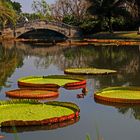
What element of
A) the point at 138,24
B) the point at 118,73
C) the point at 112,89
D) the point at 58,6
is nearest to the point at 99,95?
the point at 112,89

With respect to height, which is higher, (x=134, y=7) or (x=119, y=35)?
(x=134, y=7)

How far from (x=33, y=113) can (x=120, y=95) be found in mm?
3639

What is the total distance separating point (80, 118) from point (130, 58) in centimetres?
1886

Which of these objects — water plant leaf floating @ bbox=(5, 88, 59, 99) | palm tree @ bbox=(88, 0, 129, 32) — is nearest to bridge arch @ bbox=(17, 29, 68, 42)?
palm tree @ bbox=(88, 0, 129, 32)

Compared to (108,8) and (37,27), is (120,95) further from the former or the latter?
(37,27)

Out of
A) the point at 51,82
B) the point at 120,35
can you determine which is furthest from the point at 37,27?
the point at 51,82

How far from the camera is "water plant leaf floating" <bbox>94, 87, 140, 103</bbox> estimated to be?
13820mm

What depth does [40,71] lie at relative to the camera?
24.4m

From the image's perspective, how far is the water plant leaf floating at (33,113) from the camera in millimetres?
11062

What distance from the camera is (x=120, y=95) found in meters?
14.4

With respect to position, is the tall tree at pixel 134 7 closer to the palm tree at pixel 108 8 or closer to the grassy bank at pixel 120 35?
the palm tree at pixel 108 8

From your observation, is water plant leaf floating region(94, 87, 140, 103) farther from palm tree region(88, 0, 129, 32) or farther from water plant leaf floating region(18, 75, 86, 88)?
palm tree region(88, 0, 129, 32)

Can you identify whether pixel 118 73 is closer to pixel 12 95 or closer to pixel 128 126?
pixel 12 95

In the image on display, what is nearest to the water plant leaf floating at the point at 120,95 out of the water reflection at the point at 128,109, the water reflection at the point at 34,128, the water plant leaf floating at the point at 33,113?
the water reflection at the point at 128,109
